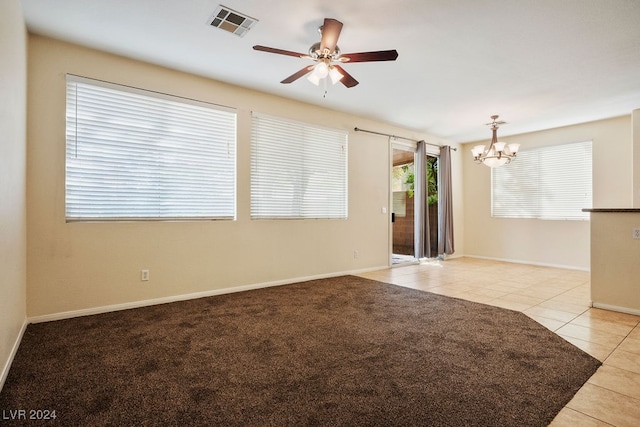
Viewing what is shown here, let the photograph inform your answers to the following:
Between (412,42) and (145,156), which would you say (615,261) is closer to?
(412,42)

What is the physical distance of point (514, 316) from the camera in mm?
3299

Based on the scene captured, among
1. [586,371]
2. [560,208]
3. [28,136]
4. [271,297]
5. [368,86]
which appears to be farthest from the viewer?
[560,208]

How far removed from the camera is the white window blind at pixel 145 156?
3314mm

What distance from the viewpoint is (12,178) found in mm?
2395

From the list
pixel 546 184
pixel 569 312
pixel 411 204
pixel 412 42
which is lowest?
pixel 569 312

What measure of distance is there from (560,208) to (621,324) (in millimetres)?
3777

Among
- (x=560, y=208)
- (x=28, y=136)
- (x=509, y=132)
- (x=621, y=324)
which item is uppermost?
(x=509, y=132)

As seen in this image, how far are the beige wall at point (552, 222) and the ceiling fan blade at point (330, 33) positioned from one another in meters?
5.73

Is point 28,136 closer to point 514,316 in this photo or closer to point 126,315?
point 126,315

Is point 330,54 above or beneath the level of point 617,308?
above

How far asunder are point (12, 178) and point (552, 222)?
794cm

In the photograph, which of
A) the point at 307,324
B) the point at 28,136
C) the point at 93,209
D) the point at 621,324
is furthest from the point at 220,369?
the point at 621,324

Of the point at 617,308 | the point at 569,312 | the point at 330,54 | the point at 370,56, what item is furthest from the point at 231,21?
the point at 617,308

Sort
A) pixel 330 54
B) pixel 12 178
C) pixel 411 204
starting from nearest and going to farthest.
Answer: pixel 12 178, pixel 330 54, pixel 411 204
